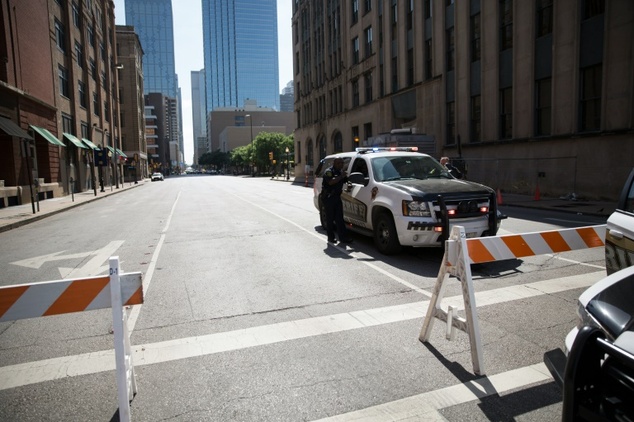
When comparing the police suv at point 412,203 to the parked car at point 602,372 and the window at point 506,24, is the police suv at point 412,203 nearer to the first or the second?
the parked car at point 602,372

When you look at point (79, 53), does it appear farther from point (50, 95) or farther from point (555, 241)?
point (555, 241)

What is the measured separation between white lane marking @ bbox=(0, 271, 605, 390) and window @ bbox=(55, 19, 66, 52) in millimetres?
36417

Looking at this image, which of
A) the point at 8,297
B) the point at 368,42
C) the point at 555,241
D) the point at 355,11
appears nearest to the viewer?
the point at 8,297

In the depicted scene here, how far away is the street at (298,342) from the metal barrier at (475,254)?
292 millimetres

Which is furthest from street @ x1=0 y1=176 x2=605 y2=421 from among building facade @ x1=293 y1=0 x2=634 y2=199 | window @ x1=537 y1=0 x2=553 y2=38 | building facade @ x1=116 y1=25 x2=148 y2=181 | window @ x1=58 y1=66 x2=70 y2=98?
building facade @ x1=116 y1=25 x2=148 y2=181

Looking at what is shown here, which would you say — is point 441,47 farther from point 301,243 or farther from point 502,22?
point 301,243

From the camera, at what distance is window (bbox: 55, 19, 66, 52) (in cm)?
3386

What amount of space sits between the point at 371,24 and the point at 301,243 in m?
35.7

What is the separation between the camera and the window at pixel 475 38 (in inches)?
1031

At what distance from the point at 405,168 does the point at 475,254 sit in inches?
215

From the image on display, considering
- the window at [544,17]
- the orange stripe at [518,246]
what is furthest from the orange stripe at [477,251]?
the window at [544,17]

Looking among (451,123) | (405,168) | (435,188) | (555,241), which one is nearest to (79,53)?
(451,123)

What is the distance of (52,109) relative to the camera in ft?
101

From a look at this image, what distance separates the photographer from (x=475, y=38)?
26516 millimetres
